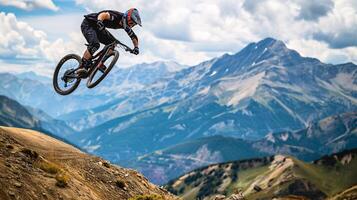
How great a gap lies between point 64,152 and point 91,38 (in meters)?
10.0

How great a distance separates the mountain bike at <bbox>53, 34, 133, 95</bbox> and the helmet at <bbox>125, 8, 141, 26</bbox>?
1463 millimetres

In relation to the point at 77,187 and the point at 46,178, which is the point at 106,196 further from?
the point at 46,178

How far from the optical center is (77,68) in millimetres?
25922

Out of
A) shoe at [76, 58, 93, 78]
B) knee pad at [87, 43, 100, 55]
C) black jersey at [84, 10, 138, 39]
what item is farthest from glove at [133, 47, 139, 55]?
shoe at [76, 58, 93, 78]

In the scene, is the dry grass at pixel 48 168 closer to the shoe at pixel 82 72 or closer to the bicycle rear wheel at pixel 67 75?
the bicycle rear wheel at pixel 67 75

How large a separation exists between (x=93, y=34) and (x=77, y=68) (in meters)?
2.55

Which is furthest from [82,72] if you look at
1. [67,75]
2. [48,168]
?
[48,168]

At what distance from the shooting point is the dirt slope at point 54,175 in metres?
20.9

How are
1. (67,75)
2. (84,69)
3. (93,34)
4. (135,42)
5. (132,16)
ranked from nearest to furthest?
(132,16) → (135,42) → (93,34) → (84,69) → (67,75)

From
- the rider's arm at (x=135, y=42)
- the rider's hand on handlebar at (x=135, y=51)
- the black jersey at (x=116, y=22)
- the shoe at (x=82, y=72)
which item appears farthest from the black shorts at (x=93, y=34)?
the rider's hand on handlebar at (x=135, y=51)

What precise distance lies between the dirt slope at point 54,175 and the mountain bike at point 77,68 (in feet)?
12.9

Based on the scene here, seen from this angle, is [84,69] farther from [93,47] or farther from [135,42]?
[135,42]

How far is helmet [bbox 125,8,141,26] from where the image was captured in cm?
2244

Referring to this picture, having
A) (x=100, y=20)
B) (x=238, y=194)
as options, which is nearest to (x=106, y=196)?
(x=100, y=20)
